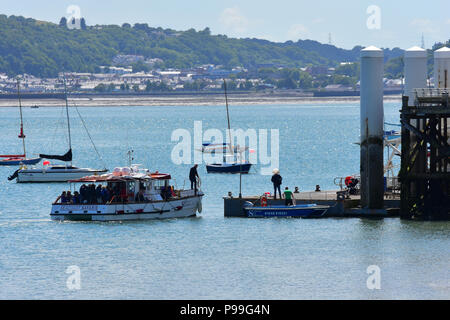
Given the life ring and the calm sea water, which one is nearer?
the calm sea water

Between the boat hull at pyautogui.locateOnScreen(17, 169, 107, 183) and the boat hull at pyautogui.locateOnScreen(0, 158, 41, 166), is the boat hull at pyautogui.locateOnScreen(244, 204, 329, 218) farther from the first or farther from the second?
the boat hull at pyautogui.locateOnScreen(0, 158, 41, 166)

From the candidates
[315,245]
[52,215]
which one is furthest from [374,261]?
Result: [52,215]

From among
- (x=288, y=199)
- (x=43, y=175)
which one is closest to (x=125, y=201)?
(x=288, y=199)

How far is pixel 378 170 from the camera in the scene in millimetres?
46875

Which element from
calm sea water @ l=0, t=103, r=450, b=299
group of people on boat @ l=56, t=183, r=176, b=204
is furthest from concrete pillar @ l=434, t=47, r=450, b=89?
group of people on boat @ l=56, t=183, r=176, b=204

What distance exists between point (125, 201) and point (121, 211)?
0.53 metres

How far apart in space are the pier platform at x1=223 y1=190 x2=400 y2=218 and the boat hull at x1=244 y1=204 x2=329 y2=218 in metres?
0.42

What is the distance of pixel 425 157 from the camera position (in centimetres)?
4641

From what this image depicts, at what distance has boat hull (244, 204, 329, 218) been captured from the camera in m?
48.6

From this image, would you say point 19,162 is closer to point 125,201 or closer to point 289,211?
point 125,201

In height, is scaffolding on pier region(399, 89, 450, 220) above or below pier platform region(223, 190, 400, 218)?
above

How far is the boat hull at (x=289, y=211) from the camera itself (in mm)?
48562

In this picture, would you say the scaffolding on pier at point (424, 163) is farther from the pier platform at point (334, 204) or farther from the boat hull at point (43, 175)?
the boat hull at point (43, 175)
